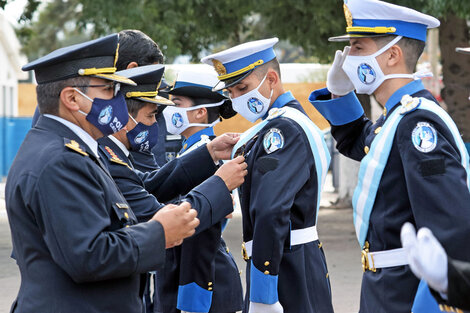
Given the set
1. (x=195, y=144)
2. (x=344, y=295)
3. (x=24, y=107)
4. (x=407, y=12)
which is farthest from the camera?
(x=24, y=107)

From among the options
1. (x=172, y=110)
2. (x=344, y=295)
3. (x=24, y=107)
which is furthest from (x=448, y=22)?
(x=24, y=107)

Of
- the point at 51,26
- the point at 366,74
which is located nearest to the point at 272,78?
the point at 366,74

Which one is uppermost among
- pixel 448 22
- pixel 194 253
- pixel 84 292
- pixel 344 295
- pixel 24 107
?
pixel 84 292

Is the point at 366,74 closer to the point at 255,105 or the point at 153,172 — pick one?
the point at 255,105

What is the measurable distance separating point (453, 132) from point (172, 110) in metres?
2.66

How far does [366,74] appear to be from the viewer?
3.72 meters

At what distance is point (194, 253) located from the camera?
4895 mm

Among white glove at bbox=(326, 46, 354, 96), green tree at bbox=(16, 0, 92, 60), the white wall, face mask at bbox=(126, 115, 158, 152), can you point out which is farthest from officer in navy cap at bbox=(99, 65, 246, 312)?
green tree at bbox=(16, 0, 92, 60)

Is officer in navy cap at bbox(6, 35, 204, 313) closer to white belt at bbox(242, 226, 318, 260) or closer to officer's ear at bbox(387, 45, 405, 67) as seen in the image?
white belt at bbox(242, 226, 318, 260)

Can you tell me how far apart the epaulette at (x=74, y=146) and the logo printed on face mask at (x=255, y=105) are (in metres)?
1.61

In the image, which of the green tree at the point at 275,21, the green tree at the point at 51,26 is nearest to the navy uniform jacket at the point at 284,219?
the green tree at the point at 275,21

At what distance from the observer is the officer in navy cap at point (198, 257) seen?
489 cm

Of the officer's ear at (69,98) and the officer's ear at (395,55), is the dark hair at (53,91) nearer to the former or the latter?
the officer's ear at (69,98)

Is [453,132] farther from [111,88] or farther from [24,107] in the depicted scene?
[24,107]
